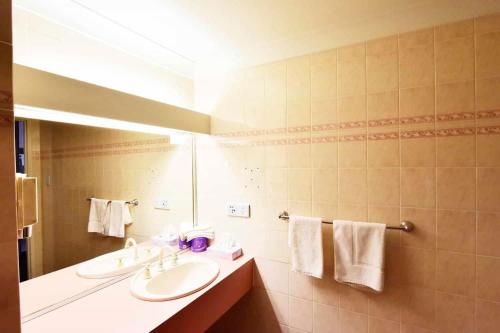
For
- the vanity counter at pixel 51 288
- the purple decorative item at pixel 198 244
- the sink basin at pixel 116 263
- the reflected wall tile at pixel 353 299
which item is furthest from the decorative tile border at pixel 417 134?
the vanity counter at pixel 51 288

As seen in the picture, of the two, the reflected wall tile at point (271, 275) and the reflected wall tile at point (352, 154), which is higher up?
the reflected wall tile at point (352, 154)

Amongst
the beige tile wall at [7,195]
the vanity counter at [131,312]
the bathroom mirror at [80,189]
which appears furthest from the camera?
the bathroom mirror at [80,189]

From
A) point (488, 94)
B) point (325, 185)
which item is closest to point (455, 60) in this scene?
point (488, 94)

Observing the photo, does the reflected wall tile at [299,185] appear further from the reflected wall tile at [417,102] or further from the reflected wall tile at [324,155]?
the reflected wall tile at [417,102]

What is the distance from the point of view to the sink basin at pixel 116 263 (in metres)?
1.33

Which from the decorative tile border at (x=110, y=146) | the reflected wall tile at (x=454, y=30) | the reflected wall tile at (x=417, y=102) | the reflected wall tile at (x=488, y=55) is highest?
the reflected wall tile at (x=454, y=30)

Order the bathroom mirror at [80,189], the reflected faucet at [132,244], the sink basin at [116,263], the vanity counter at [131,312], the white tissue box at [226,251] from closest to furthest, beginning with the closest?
the vanity counter at [131,312], the bathroom mirror at [80,189], the sink basin at [116,263], the reflected faucet at [132,244], the white tissue box at [226,251]

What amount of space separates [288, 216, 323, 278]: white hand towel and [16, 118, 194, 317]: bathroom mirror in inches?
37.5

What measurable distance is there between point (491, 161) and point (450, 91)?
1.25 ft

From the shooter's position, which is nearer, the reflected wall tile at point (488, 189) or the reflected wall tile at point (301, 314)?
the reflected wall tile at point (488, 189)

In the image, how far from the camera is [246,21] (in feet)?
4.64

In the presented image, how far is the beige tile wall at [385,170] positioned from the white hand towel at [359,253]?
0.32 ft

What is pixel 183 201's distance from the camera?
194 cm

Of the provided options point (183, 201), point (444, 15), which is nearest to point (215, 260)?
point (183, 201)
